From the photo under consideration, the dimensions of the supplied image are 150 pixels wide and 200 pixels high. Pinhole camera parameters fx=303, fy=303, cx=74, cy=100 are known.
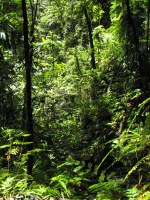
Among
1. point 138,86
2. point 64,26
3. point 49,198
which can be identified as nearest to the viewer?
point 49,198

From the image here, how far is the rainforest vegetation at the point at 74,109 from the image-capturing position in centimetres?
415

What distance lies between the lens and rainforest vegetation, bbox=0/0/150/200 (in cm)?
415

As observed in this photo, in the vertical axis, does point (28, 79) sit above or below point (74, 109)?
above

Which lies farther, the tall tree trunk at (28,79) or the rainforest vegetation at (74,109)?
the tall tree trunk at (28,79)

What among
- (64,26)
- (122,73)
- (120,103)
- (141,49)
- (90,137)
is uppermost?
(64,26)

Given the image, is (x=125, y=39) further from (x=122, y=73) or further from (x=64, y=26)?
(x=64, y=26)

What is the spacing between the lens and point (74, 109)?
27.7 feet

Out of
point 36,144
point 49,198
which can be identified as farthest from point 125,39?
point 49,198

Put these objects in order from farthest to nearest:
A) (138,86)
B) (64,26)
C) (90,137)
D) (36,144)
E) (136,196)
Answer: (64,26), (90,137), (138,86), (36,144), (136,196)

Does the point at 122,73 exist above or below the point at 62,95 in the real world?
above

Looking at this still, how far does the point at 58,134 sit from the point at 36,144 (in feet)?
4.60

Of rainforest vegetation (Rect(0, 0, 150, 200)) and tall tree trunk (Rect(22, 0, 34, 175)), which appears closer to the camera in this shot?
rainforest vegetation (Rect(0, 0, 150, 200))

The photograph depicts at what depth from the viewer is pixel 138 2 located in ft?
22.4

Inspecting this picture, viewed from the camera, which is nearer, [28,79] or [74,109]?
[28,79]
